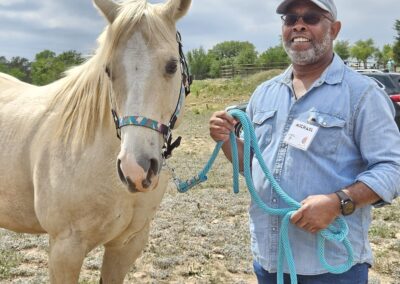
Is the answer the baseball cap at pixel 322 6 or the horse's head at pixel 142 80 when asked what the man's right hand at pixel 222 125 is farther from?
the baseball cap at pixel 322 6

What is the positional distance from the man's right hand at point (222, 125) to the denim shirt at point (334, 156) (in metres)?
0.22

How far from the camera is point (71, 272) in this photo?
2.29m

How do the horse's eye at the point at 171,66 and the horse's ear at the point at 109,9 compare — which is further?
the horse's ear at the point at 109,9

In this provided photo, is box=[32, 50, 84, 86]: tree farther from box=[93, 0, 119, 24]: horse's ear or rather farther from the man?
the man

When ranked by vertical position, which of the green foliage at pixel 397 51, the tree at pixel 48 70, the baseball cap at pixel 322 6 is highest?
the green foliage at pixel 397 51

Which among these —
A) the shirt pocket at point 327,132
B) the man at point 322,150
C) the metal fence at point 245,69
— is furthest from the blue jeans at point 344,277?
the metal fence at point 245,69

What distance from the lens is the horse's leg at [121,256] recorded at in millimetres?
2607

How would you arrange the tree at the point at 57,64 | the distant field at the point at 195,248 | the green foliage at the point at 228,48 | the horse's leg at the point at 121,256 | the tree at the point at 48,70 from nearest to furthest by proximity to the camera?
1. the horse's leg at the point at 121,256
2. the tree at the point at 57,64
3. the distant field at the point at 195,248
4. the tree at the point at 48,70
5. the green foliage at the point at 228,48

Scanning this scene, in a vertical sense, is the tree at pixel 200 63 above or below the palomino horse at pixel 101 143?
above

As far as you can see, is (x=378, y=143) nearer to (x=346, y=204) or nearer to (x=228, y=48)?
(x=346, y=204)

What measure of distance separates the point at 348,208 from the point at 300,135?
0.35 metres

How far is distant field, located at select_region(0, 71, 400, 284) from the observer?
355cm

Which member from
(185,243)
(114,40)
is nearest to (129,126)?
(114,40)

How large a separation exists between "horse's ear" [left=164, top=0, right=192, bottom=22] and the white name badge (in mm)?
782
